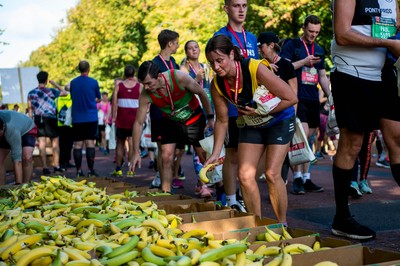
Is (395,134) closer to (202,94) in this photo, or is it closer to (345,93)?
(345,93)

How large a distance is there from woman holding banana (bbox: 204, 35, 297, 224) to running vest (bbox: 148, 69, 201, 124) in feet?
6.53

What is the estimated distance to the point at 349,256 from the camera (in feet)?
12.7

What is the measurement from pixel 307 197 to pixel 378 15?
4173 millimetres

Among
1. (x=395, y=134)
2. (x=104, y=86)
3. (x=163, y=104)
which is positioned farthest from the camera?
(x=104, y=86)

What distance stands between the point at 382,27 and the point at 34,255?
12.2 feet

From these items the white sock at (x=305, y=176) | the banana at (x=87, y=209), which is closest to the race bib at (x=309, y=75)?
the white sock at (x=305, y=176)

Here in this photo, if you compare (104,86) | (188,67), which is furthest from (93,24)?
(188,67)

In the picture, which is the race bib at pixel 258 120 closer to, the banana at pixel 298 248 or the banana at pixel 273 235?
the banana at pixel 273 235

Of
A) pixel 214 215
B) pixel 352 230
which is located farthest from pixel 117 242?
pixel 352 230

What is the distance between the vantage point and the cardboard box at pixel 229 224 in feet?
16.0

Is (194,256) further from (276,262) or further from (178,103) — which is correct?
(178,103)

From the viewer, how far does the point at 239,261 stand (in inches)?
133

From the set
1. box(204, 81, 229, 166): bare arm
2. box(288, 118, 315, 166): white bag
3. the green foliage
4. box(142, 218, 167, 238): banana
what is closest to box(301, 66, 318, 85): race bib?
box(288, 118, 315, 166): white bag

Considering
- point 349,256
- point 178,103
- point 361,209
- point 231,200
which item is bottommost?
point 361,209
